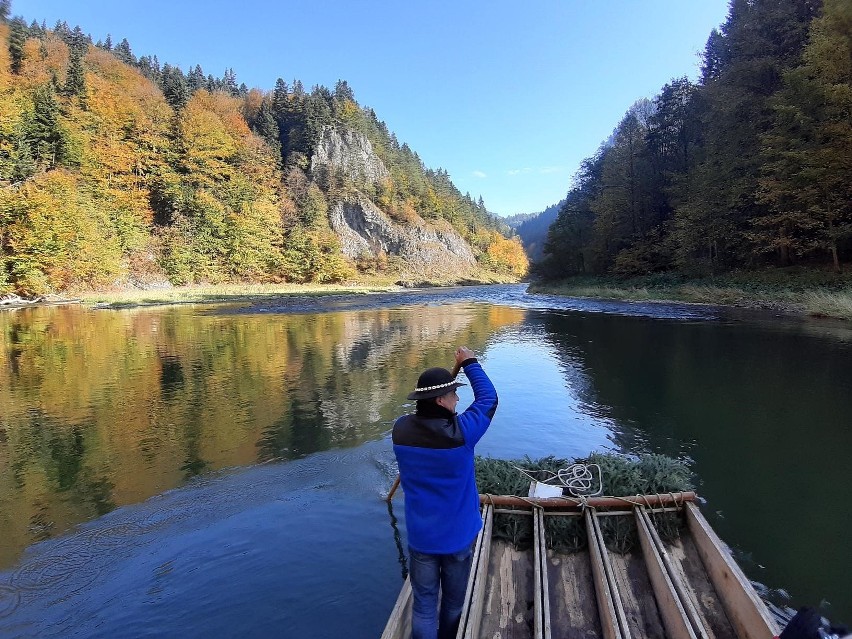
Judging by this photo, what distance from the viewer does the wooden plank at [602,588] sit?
3562 millimetres

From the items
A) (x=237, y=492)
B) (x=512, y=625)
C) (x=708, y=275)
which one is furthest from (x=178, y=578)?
(x=708, y=275)

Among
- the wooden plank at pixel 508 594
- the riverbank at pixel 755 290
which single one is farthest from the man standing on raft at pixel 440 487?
the riverbank at pixel 755 290

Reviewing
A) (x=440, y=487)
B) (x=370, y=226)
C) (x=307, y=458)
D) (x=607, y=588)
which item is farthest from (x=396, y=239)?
(x=440, y=487)

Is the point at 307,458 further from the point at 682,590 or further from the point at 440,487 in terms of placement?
the point at 682,590

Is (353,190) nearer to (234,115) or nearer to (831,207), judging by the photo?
(234,115)

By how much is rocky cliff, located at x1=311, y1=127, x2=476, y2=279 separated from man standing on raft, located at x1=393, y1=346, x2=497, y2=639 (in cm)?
9139

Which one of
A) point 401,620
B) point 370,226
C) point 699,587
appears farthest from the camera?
point 370,226

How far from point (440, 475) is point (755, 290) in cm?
3496

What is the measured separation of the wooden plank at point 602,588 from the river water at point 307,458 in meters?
1.81

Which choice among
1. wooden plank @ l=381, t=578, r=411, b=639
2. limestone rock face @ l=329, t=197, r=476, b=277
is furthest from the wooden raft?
limestone rock face @ l=329, t=197, r=476, b=277

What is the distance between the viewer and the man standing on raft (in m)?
3.10

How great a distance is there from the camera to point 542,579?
13.9 ft

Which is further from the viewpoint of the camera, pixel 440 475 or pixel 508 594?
pixel 508 594

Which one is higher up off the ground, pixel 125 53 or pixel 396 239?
pixel 125 53
